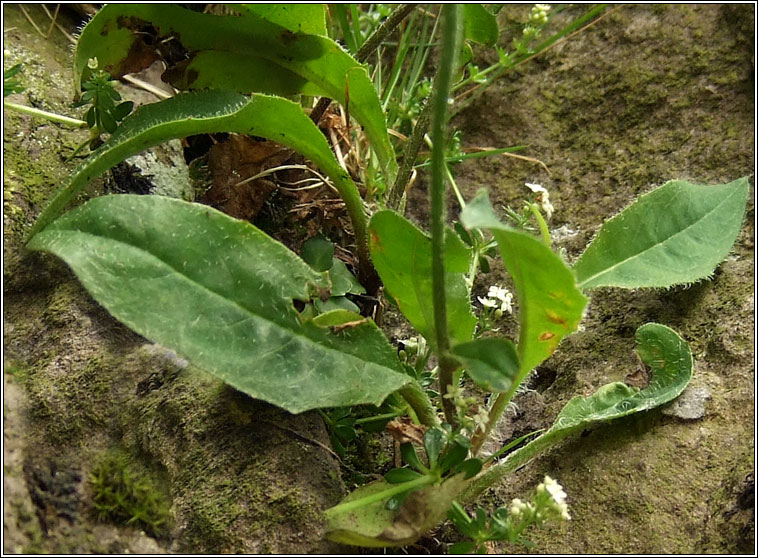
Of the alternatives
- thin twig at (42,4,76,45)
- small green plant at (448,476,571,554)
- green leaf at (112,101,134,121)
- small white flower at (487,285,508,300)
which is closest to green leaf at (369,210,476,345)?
small white flower at (487,285,508,300)

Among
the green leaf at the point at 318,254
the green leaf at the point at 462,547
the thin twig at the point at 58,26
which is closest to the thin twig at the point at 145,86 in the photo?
the thin twig at the point at 58,26

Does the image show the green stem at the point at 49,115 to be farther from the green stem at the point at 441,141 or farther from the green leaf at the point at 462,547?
the green leaf at the point at 462,547

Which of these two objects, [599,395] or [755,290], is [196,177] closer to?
[599,395]

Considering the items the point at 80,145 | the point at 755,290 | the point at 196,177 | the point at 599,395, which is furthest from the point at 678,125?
the point at 80,145

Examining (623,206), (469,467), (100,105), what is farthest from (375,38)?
(469,467)

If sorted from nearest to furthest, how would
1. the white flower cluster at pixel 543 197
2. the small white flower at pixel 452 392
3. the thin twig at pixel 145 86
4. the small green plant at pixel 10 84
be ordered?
the small white flower at pixel 452 392, the small green plant at pixel 10 84, the white flower cluster at pixel 543 197, the thin twig at pixel 145 86
